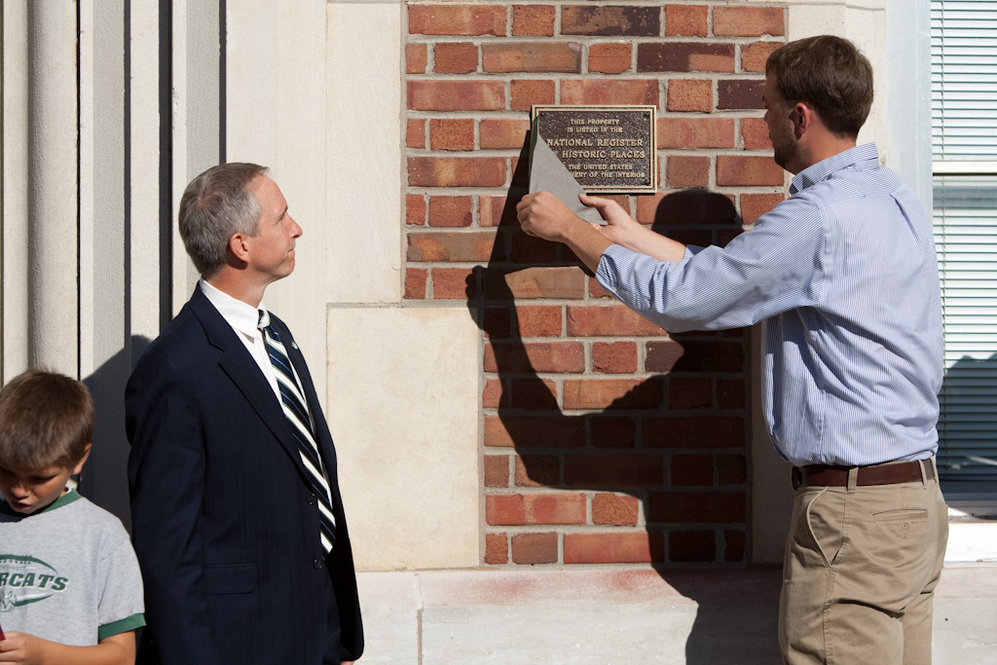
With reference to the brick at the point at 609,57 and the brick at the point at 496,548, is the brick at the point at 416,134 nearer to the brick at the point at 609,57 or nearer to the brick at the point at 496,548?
the brick at the point at 609,57

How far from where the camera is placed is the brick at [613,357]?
11.0 feet

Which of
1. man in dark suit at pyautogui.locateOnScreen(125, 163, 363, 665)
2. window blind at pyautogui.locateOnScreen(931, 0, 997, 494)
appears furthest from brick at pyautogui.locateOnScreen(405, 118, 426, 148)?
window blind at pyautogui.locateOnScreen(931, 0, 997, 494)

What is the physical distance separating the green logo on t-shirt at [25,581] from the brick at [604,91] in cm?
201

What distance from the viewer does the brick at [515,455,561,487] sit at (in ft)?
10.9

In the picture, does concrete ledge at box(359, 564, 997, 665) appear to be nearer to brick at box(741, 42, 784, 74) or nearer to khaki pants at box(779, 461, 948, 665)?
khaki pants at box(779, 461, 948, 665)

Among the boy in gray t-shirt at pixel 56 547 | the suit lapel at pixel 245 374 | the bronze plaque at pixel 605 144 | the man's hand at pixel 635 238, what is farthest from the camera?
the bronze plaque at pixel 605 144

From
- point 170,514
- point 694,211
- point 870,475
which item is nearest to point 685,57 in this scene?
point 694,211

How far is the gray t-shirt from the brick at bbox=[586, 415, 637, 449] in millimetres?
1514

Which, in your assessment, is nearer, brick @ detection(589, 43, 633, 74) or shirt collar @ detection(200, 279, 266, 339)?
shirt collar @ detection(200, 279, 266, 339)

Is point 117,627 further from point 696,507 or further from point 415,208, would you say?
point 696,507

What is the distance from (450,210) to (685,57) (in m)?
0.89

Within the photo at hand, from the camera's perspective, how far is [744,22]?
3.36m

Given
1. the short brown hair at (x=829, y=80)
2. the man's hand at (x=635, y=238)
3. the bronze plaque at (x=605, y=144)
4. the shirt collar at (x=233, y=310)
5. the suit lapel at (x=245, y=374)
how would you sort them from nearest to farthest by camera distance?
1. the suit lapel at (x=245, y=374)
2. the shirt collar at (x=233, y=310)
3. the short brown hair at (x=829, y=80)
4. the man's hand at (x=635, y=238)
5. the bronze plaque at (x=605, y=144)

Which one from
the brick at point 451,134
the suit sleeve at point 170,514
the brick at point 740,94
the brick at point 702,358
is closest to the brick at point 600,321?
the brick at point 702,358
